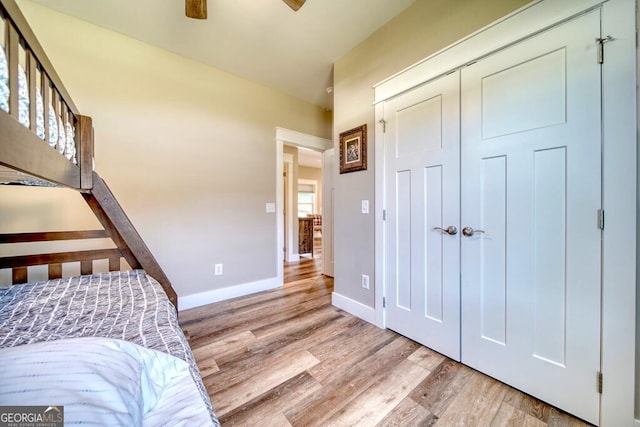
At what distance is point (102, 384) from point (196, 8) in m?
1.92

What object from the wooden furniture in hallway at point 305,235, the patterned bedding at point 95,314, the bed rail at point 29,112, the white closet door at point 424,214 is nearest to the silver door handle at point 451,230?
the white closet door at point 424,214

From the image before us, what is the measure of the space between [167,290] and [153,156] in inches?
51.1

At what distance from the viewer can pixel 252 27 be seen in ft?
6.40

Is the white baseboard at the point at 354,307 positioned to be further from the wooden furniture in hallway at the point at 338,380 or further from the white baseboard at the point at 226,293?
the white baseboard at the point at 226,293

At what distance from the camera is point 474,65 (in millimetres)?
1415

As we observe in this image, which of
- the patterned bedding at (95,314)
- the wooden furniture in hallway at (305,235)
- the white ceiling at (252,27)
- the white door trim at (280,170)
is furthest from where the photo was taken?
the wooden furniture in hallway at (305,235)

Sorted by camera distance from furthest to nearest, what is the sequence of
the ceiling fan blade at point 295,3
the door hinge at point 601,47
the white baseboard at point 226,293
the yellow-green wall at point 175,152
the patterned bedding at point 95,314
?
the white baseboard at point 226,293 < the yellow-green wall at point 175,152 < the ceiling fan blade at point 295,3 < the door hinge at point 601,47 < the patterned bedding at point 95,314

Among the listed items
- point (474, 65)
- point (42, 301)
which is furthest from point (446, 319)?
point (42, 301)

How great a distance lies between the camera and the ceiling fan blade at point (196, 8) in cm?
139

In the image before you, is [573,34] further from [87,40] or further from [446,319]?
[87,40]

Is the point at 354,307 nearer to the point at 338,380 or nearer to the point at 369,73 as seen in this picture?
the point at 338,380

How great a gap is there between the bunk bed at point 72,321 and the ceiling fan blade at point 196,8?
34.0 inches

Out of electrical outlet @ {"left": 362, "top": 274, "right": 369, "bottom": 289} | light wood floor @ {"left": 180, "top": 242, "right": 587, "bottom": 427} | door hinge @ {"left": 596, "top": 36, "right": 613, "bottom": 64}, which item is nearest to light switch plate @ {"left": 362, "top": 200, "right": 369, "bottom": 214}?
electrical outlet @ {"left": 362, "top": 274, "right": 369, "bottom": 289}

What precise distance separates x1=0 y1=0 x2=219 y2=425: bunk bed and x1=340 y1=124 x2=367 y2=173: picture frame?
1.78 m
